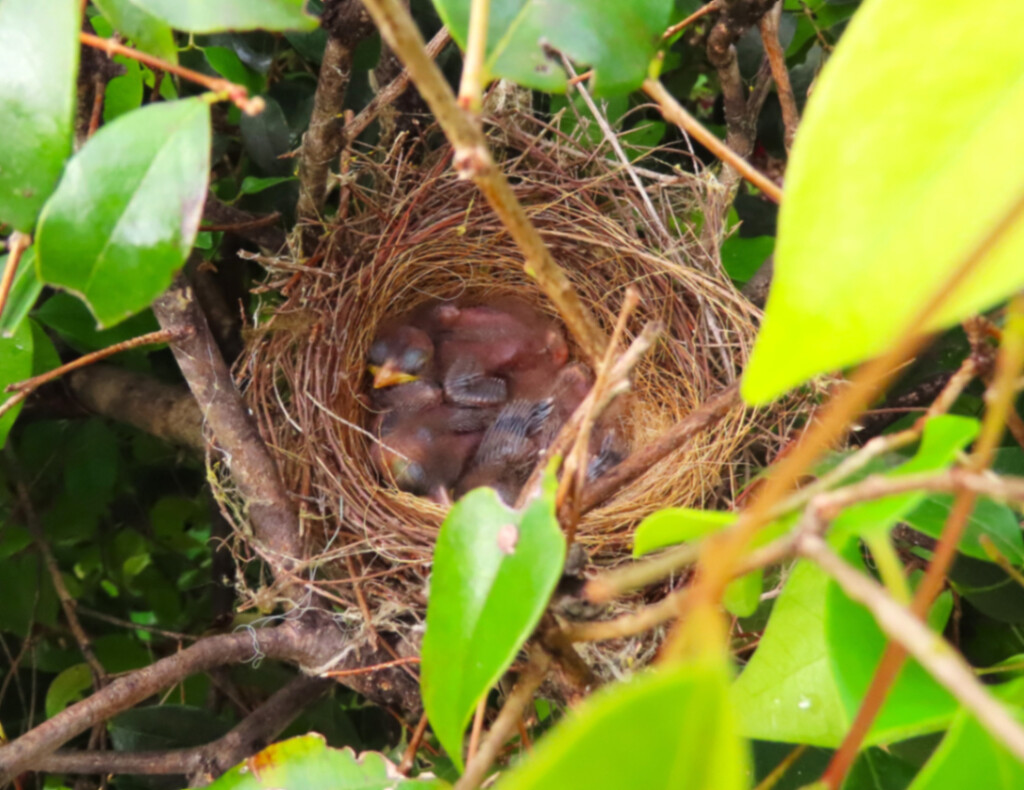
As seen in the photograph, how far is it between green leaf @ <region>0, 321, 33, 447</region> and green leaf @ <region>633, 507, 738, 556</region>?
0.58 meters

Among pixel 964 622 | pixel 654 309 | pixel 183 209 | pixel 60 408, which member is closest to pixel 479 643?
pixel 183 209

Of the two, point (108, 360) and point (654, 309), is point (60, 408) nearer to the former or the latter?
point (108, 360)

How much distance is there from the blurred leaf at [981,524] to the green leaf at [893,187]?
0.30 metres

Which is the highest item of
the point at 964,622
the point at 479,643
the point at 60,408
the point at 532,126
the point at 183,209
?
the point at 183,209

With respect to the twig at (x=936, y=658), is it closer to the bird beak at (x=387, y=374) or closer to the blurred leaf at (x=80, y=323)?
the blurred leaf at (x=80, y=323)

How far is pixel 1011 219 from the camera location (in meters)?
0.30

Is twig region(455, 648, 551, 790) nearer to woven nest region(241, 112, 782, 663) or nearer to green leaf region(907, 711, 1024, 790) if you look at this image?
green leaf region(907, 711, 1024, 790)

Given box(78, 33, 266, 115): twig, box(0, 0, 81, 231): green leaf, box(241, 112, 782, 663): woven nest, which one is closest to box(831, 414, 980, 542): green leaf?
box(78, 33, 266, 115): twig

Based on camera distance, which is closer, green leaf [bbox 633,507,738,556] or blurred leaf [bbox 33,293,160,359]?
green leaf [bbox 633,507,738,556]

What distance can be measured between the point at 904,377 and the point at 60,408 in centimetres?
122

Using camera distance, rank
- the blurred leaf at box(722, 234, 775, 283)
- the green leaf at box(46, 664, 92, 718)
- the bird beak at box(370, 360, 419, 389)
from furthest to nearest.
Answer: the bird beak at box(370, 360, 419, 389) → the blurred leaf at box(722, 234, 775, 283) → the green leaf at box(46, 664, 92, 718)

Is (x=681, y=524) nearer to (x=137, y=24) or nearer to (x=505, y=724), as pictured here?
(x=505, y=724)

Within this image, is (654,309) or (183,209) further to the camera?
(654,309)

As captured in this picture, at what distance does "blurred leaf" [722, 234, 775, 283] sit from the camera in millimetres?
1257
